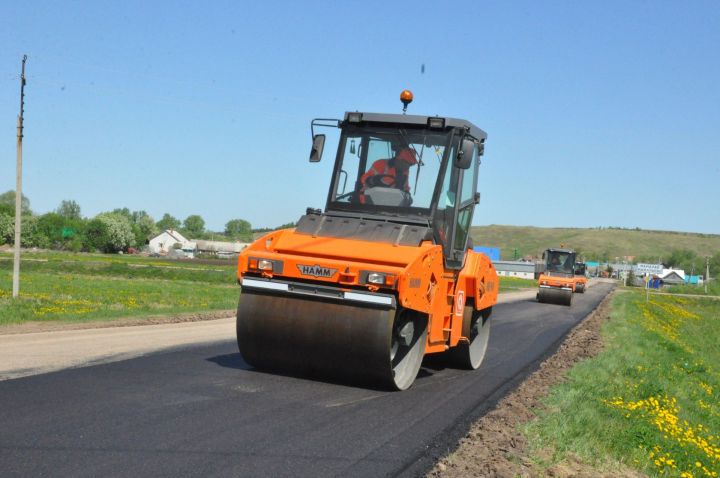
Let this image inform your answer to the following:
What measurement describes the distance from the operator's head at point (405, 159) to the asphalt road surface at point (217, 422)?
9.04 feet

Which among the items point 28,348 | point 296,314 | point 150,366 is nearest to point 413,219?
point 296,314

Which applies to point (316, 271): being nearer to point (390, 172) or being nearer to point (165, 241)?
point (390, 172)

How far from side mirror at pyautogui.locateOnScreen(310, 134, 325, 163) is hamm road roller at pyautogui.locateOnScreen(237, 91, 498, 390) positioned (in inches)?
0.5

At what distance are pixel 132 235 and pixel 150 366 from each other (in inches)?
5424

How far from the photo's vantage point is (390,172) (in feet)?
32.2

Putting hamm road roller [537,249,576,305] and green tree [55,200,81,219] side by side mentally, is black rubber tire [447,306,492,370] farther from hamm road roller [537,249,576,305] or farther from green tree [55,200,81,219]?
green tree [55,200,81,219]

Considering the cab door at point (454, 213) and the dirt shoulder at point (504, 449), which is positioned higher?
the cab door at point (454, 213)

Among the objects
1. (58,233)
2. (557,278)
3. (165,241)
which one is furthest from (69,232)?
(557,278)

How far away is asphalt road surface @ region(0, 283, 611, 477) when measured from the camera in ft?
17.5

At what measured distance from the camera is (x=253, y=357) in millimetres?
8938

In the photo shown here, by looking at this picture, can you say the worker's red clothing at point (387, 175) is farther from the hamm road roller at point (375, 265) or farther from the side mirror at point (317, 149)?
the side mirror at point (317, 149)

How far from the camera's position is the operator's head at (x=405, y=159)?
9789mm

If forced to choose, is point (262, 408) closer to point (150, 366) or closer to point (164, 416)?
point (164, 416)

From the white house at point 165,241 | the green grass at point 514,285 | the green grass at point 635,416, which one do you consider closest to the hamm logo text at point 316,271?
the green grass at point 635,416
